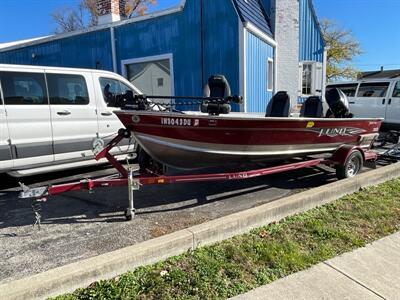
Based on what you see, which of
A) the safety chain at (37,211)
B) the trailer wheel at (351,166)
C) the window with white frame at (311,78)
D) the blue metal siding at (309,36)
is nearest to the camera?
the safety chain at (37,211)

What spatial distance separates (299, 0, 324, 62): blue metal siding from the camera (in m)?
15.3

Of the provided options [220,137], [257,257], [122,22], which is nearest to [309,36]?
[122,22]

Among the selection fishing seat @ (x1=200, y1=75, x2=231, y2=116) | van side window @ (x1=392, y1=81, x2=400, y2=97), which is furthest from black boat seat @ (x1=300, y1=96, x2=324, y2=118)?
van side window @ (x1=392, y1=81, x2=400, y2=97)

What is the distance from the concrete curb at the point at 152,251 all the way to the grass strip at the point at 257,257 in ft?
0.24

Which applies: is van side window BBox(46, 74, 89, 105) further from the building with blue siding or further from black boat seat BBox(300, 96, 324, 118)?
the building with blue siding

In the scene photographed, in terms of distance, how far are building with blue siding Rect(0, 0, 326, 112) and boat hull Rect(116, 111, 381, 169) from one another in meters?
5.42

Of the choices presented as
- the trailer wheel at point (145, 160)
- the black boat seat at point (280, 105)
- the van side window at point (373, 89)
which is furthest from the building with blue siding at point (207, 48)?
the trailer wheel at point (145, 160)

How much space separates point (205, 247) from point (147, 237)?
663 millimetres

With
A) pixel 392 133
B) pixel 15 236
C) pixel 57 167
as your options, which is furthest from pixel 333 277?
pixel 392 133

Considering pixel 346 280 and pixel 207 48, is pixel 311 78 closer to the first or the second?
pixel 207 48

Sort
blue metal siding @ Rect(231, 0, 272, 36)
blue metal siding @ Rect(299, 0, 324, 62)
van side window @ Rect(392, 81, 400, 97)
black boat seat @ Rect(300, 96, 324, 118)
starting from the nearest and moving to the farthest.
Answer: black boat seat @ Rect(300, 96, 324, 118) < blue metal siding @ Rect(231, 0, 272, 36) < van side window @ Rect(392, 81, 400, 97) < blue metal siding @ Rect(299, 0, 324, 62)

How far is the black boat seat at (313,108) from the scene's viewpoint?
6.92 m

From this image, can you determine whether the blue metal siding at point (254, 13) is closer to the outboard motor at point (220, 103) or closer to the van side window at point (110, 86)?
the van side window at point (110, 86)

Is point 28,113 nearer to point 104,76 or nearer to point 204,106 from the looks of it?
point 104,76
